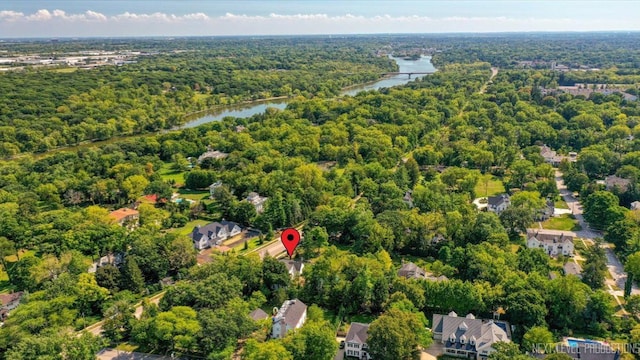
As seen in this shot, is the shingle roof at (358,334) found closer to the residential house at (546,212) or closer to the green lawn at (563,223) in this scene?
the green lawn at (563,223)

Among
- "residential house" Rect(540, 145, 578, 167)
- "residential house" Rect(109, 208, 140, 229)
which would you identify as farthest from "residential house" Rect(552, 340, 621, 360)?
"residential house" Rect(540, 145, 578, 167)

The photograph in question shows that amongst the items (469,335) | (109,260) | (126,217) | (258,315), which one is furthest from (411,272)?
(126,217)

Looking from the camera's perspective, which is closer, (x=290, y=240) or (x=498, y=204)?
(x=290, y=240)

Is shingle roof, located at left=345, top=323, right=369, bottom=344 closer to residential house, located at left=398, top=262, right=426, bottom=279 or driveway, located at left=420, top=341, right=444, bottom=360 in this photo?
driveway, located at left=420, top=341, right=444, bottom=360

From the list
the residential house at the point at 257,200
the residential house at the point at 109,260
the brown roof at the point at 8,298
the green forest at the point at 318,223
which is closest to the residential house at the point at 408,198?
the green forest at the point at 318,223

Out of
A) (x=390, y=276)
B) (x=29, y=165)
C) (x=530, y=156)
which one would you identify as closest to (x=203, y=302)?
(x=390, y=276)

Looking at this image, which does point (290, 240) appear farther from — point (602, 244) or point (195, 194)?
point (602, 244)
